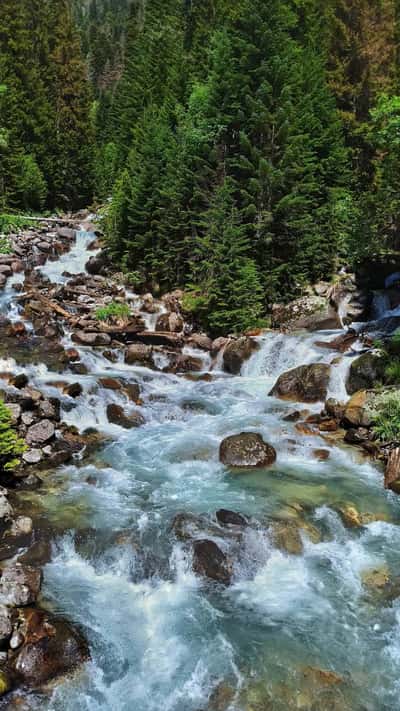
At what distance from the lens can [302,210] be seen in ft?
78.8

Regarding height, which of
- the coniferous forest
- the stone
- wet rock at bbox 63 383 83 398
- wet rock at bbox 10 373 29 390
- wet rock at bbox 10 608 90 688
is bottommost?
wet rock at bbox 10 608 90 688

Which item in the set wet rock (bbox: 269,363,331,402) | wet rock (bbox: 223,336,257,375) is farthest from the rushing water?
wet rock (bbox: 223,336,257,375)

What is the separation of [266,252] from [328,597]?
1769 centimetres

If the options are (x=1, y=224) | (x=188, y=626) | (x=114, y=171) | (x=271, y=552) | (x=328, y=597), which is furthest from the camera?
(x=114, y=171)

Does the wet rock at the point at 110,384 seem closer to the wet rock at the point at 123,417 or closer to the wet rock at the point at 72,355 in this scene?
the wet rock at the point at 123,417

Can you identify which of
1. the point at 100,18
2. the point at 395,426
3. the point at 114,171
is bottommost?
the point at 395,426

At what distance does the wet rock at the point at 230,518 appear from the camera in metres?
9.59

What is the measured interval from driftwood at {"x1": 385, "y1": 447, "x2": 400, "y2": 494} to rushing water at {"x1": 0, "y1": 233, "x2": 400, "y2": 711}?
27 cm

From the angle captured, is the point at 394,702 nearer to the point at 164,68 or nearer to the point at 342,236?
the point at 342,236

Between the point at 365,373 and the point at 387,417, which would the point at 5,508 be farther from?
the point at 365,373

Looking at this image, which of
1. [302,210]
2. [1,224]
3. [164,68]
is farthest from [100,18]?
[302,210]

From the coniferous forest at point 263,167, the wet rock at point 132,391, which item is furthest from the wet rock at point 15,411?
the coniferous forest at point 263,167

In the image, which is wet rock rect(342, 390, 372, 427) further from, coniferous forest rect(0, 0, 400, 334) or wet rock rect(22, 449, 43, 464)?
wet rock rect(22, 449, 43, 464)

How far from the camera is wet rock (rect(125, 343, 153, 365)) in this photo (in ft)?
65.3
